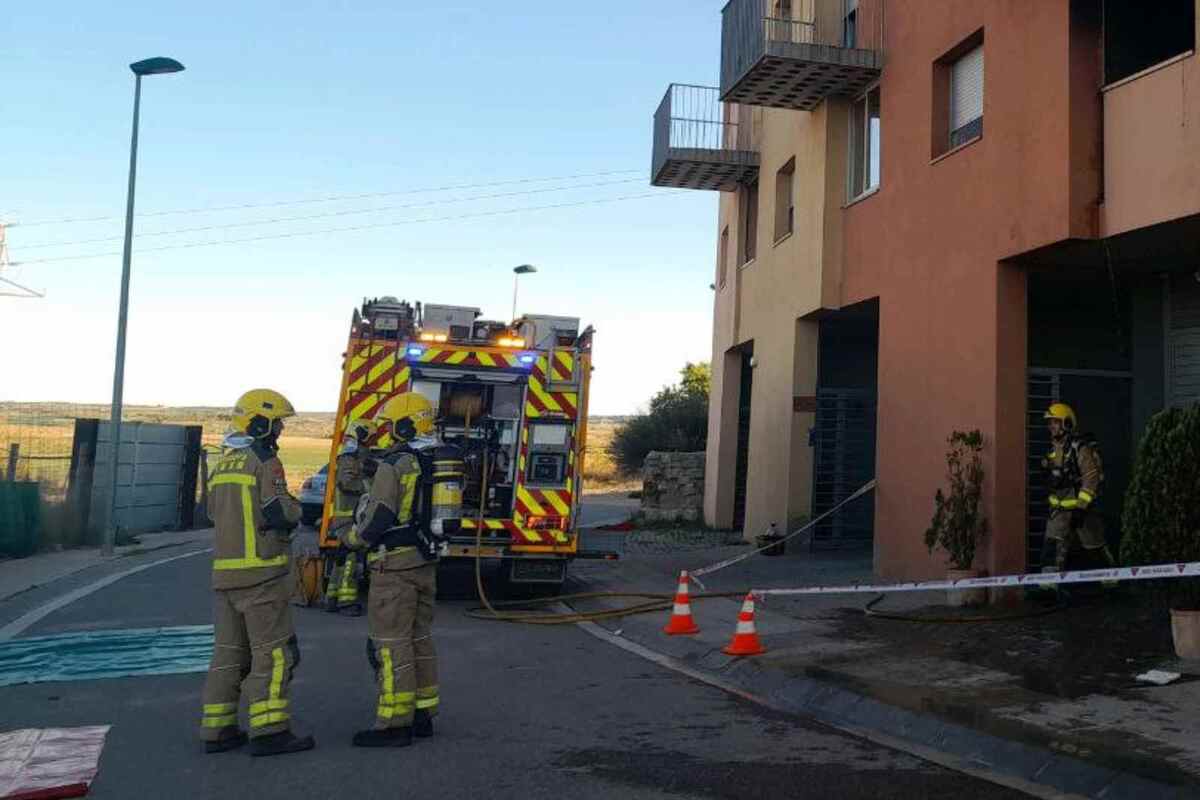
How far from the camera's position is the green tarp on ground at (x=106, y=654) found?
23.4ft

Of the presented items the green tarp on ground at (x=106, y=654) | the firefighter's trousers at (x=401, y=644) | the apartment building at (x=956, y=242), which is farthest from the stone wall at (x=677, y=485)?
the firefighter's trousers at (x=401, y=644)

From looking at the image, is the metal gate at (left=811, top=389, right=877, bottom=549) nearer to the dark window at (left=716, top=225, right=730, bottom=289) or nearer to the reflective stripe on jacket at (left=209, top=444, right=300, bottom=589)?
the dark window at (left=716, top=225, right=730, bottom=289)

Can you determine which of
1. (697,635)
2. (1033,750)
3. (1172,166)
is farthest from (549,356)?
(1033,750)

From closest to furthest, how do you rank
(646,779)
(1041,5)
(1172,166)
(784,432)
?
(646,779) → (1172,166) → (1041,5) → (784,432)

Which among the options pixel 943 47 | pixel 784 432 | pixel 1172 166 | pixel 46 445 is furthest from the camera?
pixel 46 445

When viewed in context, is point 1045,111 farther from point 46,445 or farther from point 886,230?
point 46,445

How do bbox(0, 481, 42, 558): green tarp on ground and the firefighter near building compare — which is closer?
the firefighter near building

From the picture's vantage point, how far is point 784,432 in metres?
14.9

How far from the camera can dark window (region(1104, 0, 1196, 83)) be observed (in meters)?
9.22

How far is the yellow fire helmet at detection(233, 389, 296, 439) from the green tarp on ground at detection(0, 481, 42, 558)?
11.1 meters

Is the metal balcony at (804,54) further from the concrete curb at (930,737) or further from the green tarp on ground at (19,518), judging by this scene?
the green tarp on ground at (19,518)

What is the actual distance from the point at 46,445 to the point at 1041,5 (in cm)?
1774

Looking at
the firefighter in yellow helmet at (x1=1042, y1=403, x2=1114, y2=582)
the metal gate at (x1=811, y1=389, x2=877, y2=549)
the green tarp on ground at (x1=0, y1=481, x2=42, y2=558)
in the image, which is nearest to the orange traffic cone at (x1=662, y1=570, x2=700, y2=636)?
the firefighter in yellow helmet at (x1=1042, y1=403, x2=1114, y2=582)

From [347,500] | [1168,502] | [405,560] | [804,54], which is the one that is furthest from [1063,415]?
[347,500]
